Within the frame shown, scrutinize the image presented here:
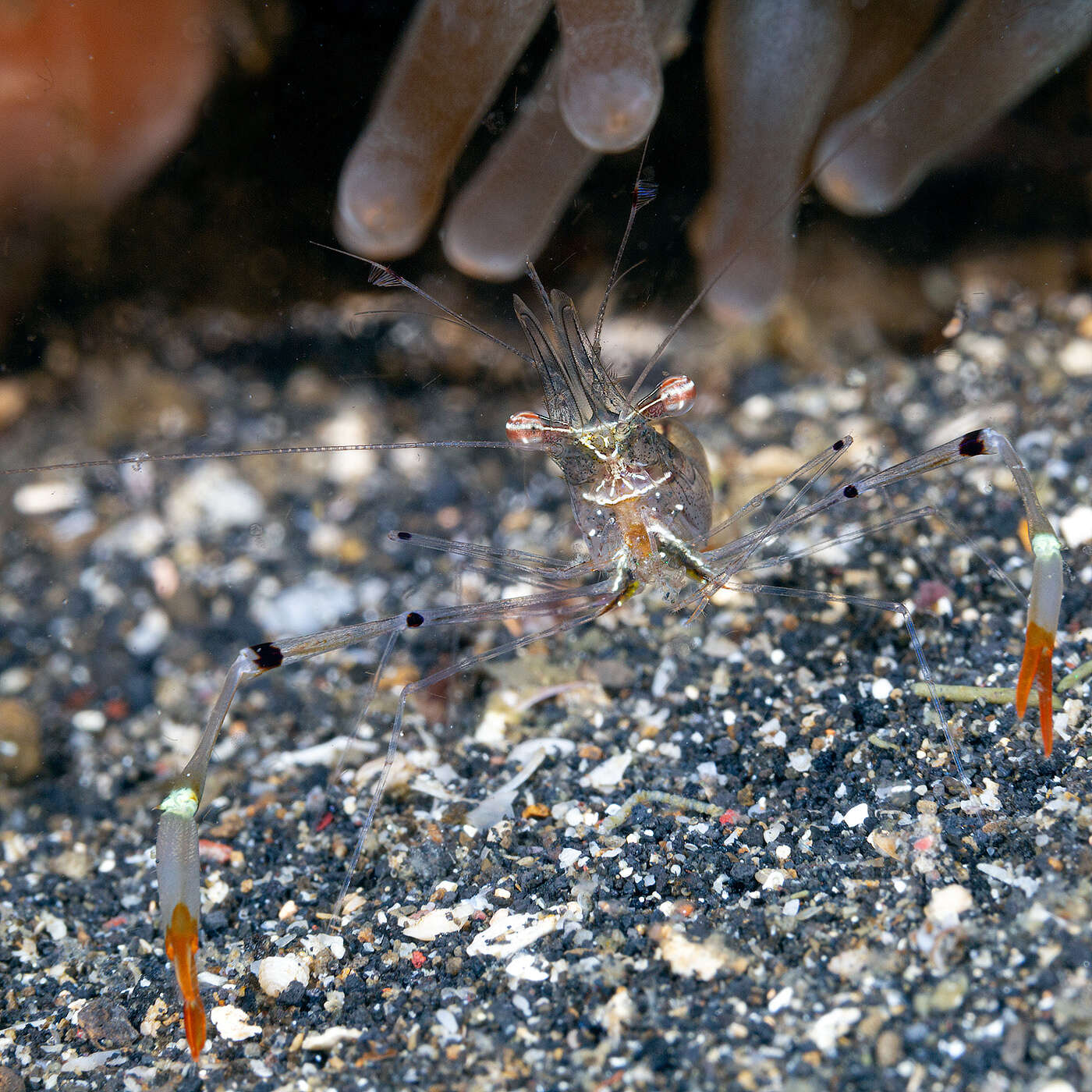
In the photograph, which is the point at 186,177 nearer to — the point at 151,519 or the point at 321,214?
the point at 321,214

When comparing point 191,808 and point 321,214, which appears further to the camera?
point 321,214

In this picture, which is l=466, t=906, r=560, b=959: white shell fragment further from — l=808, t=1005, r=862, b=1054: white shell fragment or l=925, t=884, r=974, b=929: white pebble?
l=925, t=884, r=974, b=929: white pebble

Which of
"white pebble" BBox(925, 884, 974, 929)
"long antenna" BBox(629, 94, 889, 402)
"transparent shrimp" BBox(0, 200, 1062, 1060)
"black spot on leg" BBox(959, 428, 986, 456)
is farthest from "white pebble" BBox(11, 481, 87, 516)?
"white pebble" BBox(925, 884, 974, 929)

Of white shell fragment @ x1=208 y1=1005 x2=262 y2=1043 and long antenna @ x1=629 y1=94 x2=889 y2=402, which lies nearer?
white shell fragment @ x1=208 y1=1005 x2=262 y2=1043

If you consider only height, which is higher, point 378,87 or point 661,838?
point 378,87

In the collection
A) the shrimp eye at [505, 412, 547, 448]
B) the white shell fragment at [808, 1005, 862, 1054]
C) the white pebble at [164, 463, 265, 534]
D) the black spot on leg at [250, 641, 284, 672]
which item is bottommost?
the white pebble at [164, 463, 265, 534]

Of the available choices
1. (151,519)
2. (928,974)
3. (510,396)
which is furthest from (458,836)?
(151,519)
